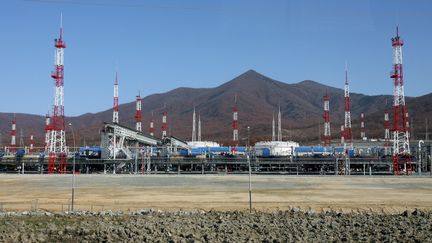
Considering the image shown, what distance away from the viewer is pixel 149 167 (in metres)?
76.1

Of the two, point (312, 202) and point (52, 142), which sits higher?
point (52, 142)

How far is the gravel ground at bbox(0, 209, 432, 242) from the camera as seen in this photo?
14.5m

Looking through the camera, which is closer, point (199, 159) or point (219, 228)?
point (219, 228)

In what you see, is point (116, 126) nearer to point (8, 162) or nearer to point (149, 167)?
point (149, 167)

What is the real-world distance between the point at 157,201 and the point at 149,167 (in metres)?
49.4

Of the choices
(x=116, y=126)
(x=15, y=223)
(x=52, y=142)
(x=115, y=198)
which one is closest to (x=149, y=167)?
(x=116, y=126)

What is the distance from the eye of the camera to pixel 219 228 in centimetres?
1580

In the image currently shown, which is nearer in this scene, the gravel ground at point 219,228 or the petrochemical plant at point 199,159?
the gravel ground at point 219,228

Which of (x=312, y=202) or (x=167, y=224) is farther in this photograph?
(x=312, y=202)

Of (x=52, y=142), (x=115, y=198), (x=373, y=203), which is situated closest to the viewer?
(x=373, y=203)

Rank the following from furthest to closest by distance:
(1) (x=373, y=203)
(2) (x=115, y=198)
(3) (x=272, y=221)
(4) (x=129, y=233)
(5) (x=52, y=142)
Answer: (5) (x=52, y=142) < (2) (x=115, y=198) < (1) (x=373, y=203) < (3) (x=272, y=221) < (4) (x=129, y=233)

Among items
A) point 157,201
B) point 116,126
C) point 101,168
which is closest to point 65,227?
point 157,201

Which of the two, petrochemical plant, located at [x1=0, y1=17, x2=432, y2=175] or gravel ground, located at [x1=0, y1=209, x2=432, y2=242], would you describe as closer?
gravel ground, located at [x1=0, y1=209, x2=432, y2=242]

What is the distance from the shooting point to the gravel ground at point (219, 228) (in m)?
14.5
